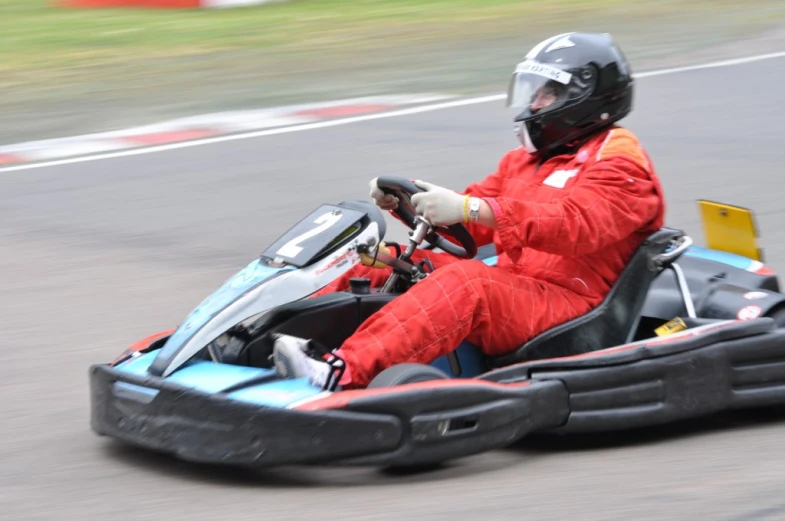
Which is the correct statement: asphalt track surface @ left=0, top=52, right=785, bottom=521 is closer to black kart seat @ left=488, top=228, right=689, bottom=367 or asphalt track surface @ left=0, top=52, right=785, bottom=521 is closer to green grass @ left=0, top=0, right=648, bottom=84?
black kart seat @ left=488, top=228, right=689, bottom=367

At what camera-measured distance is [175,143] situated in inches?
346

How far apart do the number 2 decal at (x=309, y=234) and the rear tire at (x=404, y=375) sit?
45 cm

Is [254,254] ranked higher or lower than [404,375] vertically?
lower

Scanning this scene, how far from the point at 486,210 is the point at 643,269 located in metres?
0.61

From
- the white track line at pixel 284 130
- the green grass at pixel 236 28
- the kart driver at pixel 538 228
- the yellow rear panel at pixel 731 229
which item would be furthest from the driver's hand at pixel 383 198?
the green grass at pixel 236 28

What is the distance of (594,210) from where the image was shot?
4.00 m

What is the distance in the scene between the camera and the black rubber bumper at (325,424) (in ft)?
11.4

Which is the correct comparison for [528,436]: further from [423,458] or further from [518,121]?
[518,121]

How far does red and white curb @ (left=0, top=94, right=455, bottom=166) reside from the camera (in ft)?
28.3

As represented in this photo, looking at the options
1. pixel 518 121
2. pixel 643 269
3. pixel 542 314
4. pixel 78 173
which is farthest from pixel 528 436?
pixel 78 173

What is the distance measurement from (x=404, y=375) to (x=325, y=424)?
31cm

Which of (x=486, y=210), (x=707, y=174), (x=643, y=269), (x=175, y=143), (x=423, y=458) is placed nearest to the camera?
(x=423, y=458)

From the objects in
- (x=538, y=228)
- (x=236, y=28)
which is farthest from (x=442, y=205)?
(x=236, y=28)

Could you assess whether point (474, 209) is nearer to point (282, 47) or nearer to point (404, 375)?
point (404, 375)
